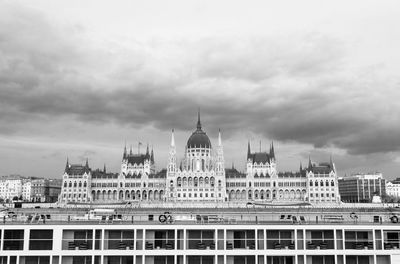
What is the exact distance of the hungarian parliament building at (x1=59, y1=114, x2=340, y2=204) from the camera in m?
130

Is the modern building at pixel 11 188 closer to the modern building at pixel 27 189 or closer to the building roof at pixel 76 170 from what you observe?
the modern building at pixel 27 189

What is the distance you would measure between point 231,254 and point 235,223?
6.51 ft

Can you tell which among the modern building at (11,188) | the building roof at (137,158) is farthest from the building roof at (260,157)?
the modern building at (11,188)

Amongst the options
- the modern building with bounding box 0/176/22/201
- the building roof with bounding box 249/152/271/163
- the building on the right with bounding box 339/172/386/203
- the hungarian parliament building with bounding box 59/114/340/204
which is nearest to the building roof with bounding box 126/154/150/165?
the hungarian parliament building with bounding box 59/114/340/204

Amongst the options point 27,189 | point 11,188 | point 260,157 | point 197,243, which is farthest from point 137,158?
point 197,243

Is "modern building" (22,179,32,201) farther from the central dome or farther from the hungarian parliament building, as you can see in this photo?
the central dome

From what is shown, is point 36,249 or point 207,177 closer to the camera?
point 36,249

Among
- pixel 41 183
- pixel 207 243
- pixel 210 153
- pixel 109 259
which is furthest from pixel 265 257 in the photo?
pixel 41 183

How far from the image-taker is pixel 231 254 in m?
21.3

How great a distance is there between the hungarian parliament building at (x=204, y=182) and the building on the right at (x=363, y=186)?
38047mm

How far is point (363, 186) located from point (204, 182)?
2614 inches

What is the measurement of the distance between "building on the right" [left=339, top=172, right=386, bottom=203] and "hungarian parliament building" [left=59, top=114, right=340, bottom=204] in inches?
1498

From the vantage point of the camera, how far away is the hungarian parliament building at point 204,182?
130 metres

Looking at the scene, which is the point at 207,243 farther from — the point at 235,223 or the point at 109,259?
the point at 109,259
